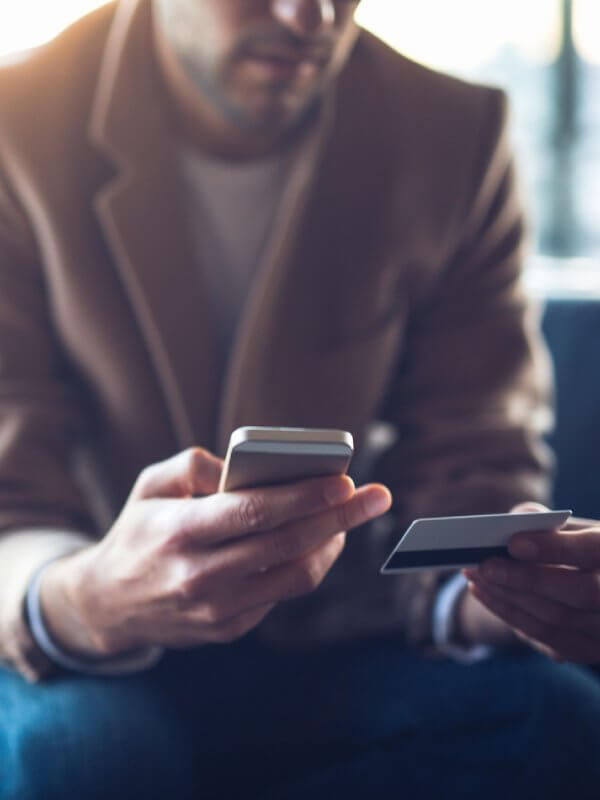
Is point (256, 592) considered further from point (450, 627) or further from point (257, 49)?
point (257, 49)

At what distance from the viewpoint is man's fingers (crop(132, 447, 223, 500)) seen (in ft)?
2.09

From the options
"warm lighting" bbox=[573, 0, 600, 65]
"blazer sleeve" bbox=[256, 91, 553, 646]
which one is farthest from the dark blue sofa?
"warm lighting" bbox=[573, 0, 600, 65]

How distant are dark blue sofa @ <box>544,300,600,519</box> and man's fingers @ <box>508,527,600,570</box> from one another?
49cm

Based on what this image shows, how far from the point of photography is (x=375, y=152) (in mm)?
990

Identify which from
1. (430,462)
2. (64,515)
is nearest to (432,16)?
(430,462)

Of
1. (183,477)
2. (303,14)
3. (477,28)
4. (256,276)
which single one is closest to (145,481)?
(183,477)

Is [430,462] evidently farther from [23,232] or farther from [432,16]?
[432,16]

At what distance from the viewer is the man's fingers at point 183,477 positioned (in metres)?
0.64

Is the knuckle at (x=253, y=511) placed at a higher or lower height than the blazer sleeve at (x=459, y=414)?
higher

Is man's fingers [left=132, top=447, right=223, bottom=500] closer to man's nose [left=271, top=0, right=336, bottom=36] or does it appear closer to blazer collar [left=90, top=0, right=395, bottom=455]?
blazer collar [left=90, top=0, right=395, bottom=455]

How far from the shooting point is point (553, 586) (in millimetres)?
648

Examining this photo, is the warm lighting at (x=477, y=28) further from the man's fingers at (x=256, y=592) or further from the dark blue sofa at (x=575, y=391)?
the man's fingers at (x=256, y=592)

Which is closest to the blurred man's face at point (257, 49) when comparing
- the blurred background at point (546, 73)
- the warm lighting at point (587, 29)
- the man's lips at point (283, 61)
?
the man's lips at point (283, 61)

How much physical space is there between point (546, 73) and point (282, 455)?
405 cm
